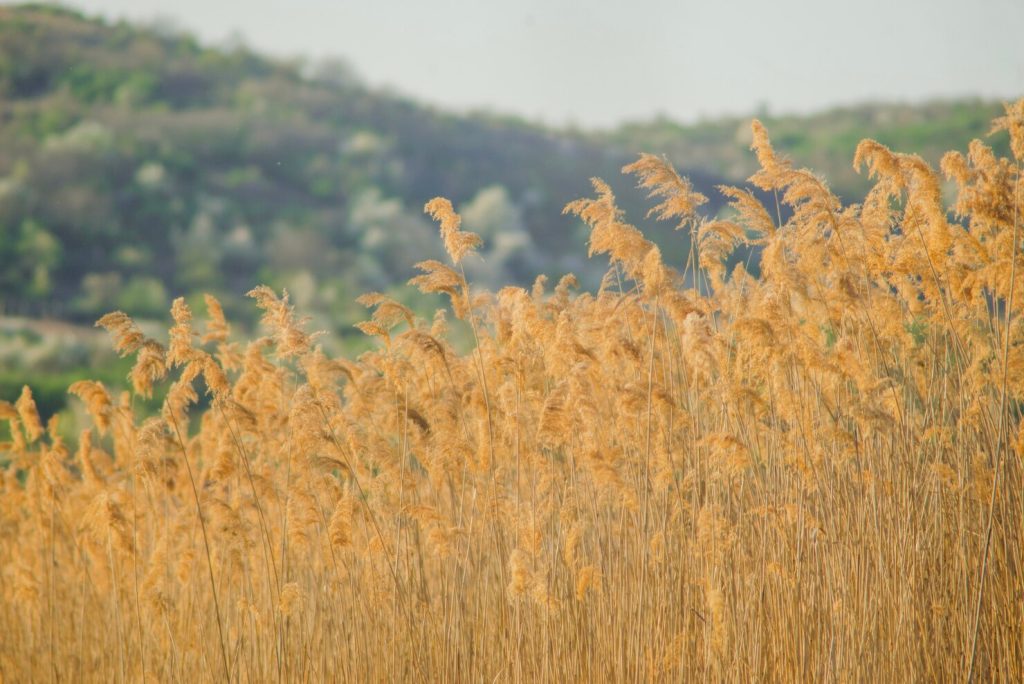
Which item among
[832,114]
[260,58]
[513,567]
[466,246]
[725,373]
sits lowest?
[513,567]

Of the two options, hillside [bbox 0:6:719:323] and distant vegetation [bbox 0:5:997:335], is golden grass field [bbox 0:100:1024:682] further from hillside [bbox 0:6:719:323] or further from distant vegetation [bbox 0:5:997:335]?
hillside [bbox 0:6:719:323]

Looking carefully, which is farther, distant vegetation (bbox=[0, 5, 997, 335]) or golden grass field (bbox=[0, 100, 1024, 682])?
distant vegetation (bbox=[0, 5, 997, 335])

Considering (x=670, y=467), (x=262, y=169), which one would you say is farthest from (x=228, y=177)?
(x=670, y=467)

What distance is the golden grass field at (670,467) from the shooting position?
409 cm

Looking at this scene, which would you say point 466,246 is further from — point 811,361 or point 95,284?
point 95,284

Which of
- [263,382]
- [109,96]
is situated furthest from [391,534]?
[109,96]

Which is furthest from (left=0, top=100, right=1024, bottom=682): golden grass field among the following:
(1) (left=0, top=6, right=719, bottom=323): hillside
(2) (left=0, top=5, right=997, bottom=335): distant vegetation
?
(1) (left=0, top=6, right=719, bottom=323): hillside

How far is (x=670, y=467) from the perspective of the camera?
4.23m

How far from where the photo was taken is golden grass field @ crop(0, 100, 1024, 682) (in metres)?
4.09

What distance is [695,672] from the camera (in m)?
4.11

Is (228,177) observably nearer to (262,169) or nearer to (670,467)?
(262,169)

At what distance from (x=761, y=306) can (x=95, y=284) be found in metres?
28.3

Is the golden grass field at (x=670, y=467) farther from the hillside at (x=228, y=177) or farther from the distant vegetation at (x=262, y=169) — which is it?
the hillside at (x=228, y=177)

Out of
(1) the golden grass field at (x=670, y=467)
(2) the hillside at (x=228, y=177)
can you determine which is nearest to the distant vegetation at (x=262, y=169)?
(2) the hillside at (x=228, y=177)
